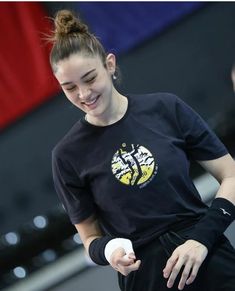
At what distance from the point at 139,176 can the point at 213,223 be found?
19 cm

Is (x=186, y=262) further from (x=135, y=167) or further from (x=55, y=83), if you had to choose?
(x=55, y=83)

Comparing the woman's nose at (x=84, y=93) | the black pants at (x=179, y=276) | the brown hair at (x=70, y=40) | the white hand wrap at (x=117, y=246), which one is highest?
the brown hair at (x=70, y=40)

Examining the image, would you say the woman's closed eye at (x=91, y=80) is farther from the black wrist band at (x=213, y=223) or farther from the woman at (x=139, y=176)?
the black wrist band at (x=213, y=223)

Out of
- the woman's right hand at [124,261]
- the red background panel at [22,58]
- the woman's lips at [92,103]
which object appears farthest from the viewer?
the red background panel at [22,58]

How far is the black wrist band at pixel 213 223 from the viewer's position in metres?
1.14

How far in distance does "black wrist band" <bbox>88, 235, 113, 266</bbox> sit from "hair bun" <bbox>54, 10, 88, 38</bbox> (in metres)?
0.48

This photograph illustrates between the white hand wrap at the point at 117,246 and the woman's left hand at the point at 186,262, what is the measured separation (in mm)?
88

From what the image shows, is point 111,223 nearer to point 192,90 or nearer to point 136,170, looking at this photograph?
point 136,170

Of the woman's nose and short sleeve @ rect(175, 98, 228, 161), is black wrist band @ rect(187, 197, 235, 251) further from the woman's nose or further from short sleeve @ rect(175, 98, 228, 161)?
the woman's nose

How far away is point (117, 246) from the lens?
3.70 ft

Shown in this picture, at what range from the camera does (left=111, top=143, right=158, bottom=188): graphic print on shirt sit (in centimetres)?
119

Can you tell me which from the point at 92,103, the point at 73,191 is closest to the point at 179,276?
the point at 73,191

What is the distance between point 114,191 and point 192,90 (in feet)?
10.1

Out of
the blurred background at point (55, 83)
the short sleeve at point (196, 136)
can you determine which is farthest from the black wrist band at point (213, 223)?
the blurred background at point (55, 83)
